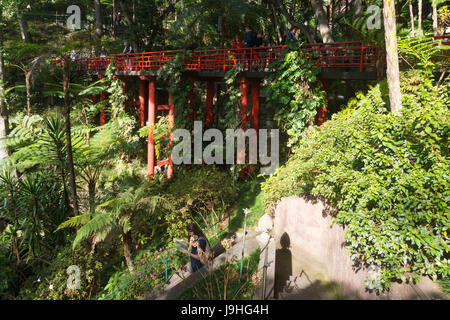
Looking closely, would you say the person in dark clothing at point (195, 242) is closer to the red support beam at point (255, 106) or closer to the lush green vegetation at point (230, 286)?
the lush green vegetation at point (230, 286)

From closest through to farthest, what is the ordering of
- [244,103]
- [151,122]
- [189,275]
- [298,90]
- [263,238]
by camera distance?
1. [189,275]
2. [263,238]
3. [298,90]
4. [244,103]
5. [151,122]

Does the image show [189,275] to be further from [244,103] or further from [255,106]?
[255,106]

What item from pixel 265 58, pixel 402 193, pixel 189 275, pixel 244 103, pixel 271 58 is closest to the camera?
pixel 402 193

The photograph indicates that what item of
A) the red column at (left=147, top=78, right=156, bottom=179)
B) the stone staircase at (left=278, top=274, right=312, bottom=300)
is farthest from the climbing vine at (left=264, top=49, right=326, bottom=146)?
the red column at (left=147, top=78, right=156, bottom=179)

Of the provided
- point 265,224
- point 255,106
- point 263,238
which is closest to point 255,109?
Result: point 255,106

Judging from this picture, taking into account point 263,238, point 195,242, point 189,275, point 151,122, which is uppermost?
point 151,122

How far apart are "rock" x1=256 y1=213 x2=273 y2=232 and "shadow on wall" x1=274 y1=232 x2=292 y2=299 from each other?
1.77ft

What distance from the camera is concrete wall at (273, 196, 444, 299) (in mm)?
4297

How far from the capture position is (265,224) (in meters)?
6.93

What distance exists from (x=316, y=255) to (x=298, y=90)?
419cm

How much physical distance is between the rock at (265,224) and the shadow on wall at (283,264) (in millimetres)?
541

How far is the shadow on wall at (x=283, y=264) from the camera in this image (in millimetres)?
5203

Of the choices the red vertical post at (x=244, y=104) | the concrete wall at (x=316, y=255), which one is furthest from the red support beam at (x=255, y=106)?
the concrete wall at (x=316, y=255)

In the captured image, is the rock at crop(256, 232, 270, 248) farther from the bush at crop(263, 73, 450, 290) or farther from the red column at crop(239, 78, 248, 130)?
the red column at crop(239, 78, 248, 130)
